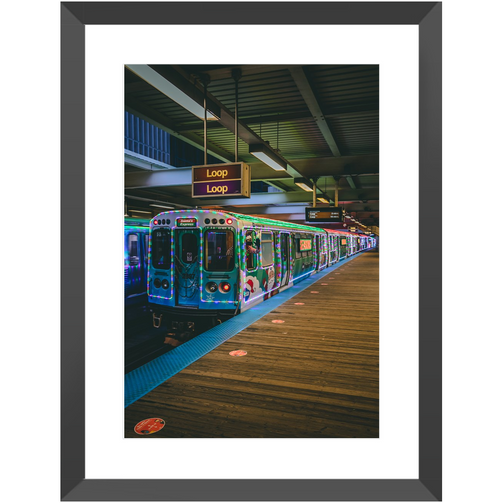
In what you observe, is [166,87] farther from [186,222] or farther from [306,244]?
[306,244]

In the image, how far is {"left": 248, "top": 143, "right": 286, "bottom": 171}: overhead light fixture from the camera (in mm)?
6258

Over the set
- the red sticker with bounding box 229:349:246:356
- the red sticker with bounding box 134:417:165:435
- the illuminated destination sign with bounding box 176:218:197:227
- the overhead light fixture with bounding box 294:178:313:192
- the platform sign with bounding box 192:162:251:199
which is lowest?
the red sticker with bounding box 134:417:165:435

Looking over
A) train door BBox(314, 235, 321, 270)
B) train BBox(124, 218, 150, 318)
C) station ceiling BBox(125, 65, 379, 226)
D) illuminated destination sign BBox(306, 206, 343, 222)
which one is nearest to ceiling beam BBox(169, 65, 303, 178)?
station ceiling BBox(125, 65, 379, 226)

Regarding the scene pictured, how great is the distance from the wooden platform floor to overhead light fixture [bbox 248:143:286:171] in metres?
3.36

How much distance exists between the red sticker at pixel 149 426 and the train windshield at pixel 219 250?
4.16 metres

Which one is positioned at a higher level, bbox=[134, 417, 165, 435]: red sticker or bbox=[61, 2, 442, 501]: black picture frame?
bbox=[61, 2, 442, 501]: black picture frame

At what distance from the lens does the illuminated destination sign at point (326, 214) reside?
11.2 metres

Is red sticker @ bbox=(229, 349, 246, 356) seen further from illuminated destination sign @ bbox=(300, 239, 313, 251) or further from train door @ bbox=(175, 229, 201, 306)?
illuminated destination sign @ bbox=(300, 239, 313, 251)

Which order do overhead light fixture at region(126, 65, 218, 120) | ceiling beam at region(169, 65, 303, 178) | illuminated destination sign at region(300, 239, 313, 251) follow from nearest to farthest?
1. overhead light fixture at region(126, 65, 218, 120)
2. ceiling beam at region(169, 65, 303, 178)
3. illuminated destination sign at region(300, 239, 313, 251)

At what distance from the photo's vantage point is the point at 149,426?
2744 millimetres

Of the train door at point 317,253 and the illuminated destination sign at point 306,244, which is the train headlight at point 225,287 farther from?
the train door at point 317,253

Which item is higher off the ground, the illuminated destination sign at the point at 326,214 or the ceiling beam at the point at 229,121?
the ceiling beam at the point at 229,121
